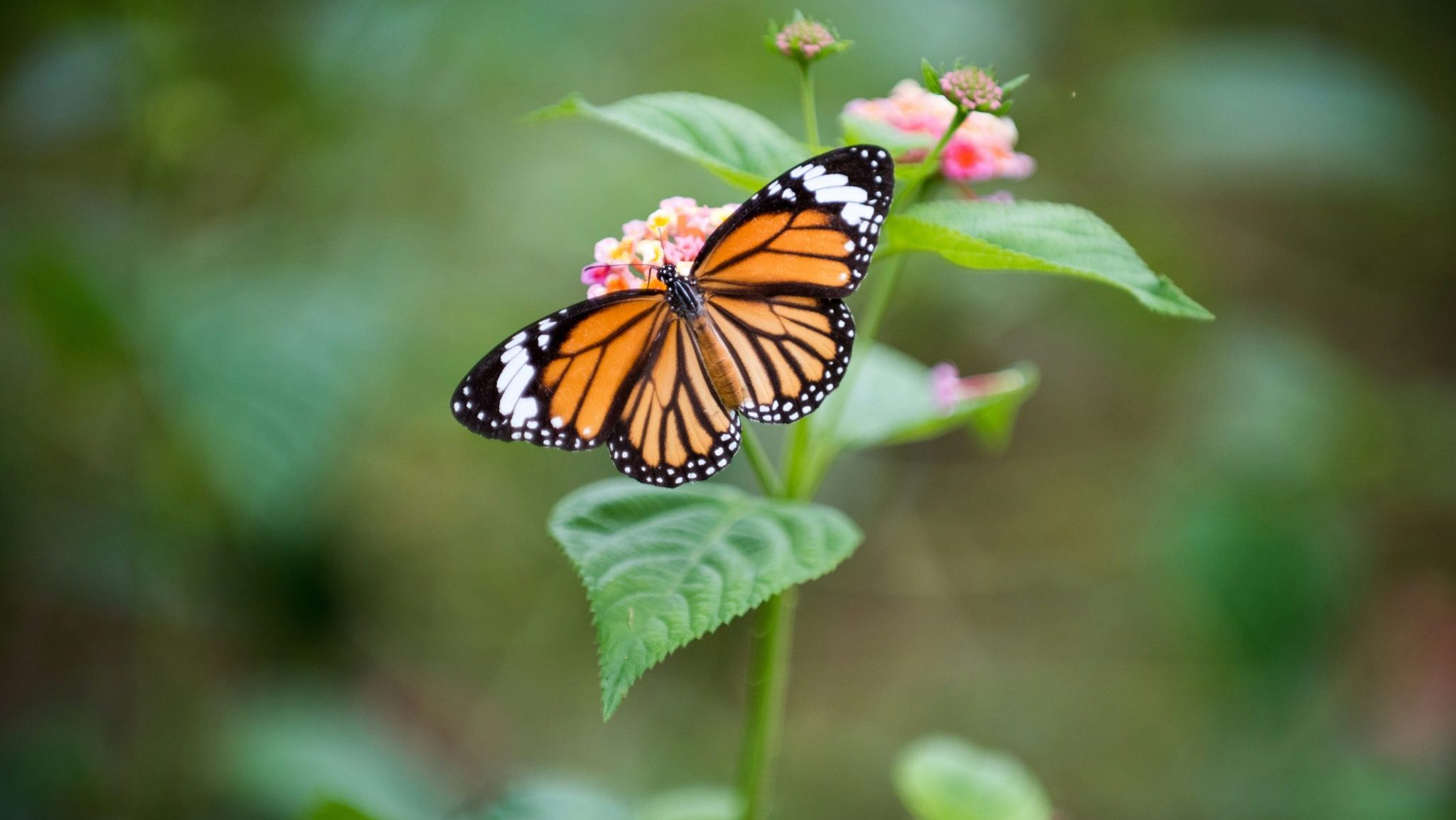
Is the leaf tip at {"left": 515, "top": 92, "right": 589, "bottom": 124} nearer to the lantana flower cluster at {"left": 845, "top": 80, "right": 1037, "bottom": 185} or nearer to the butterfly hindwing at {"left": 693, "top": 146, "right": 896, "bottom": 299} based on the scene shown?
the butterfly hindwing at {"left": 693, "top": 146, "right": 896, "bottom": 299}

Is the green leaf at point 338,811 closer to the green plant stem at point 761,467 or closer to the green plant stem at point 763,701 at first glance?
the green plant stem at point 763,701

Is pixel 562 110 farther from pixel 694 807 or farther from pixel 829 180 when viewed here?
pixel 694 807

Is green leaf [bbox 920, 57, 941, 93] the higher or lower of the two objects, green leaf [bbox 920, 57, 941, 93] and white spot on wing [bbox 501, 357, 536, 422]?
the higher

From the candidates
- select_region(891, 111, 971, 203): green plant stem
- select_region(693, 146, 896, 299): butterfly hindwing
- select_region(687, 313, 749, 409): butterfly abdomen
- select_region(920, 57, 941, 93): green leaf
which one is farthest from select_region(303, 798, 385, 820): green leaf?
select_region(920, 57, 941, 93): green leaf

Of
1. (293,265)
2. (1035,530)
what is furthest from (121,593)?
(1035,530)

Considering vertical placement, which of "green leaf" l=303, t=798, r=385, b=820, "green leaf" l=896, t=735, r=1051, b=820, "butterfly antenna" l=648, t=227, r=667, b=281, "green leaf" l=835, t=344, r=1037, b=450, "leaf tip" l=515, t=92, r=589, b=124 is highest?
"leaf tip" l=515, t=92, r=589, b=124

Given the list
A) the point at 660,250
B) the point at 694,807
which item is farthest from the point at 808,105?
the point at 694,807

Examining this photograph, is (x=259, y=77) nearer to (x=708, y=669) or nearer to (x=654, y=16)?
(x=654, y=16)
